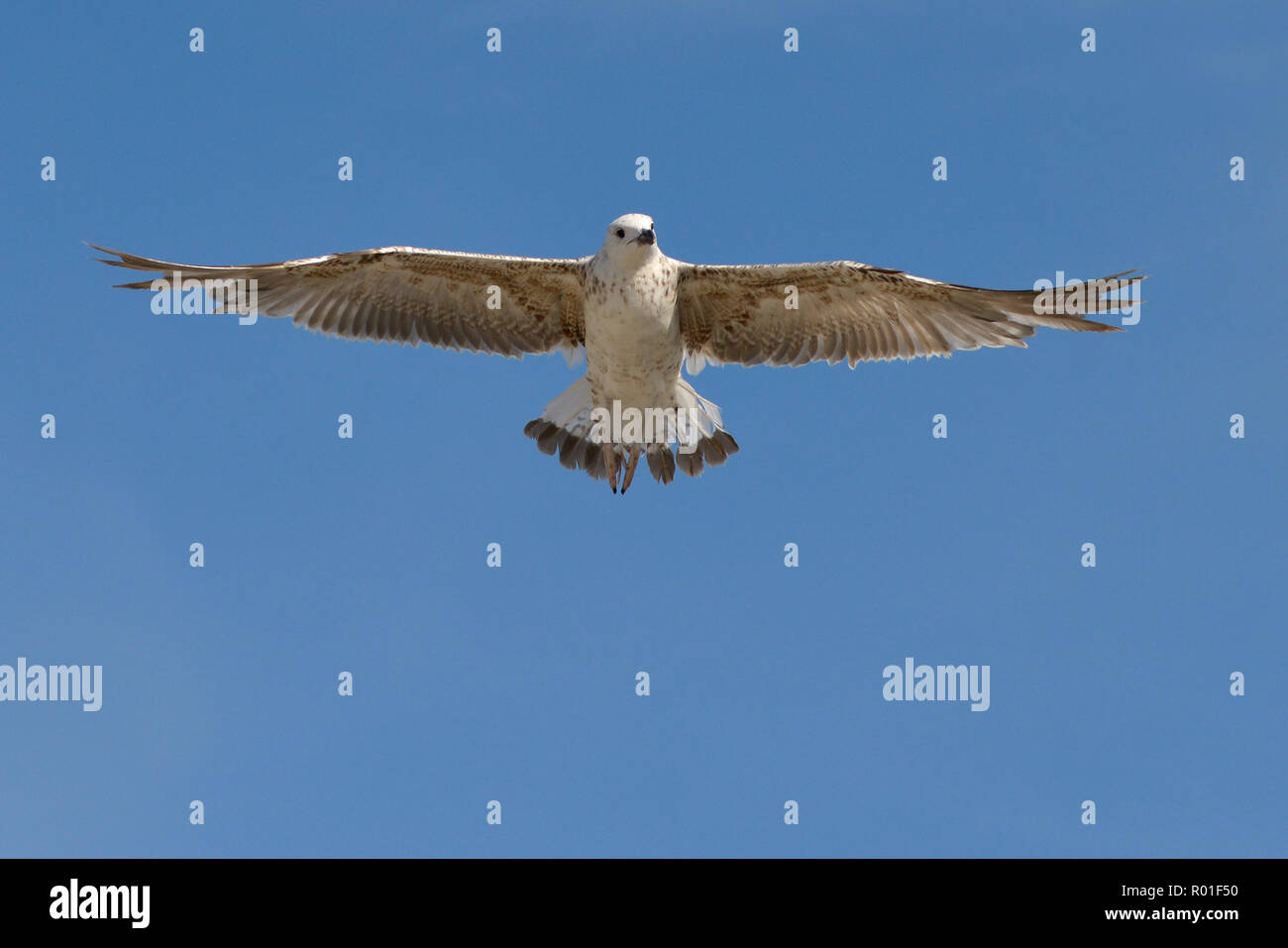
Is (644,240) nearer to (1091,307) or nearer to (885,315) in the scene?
(885,315)

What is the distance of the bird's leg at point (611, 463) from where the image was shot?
46.0ft

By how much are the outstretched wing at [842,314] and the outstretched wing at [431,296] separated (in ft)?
3.88

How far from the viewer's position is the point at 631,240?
1256cm

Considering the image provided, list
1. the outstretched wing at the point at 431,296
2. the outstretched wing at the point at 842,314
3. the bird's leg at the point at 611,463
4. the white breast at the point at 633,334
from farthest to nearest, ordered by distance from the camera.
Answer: the bird's leg at the point at 611,463
the outstretched wing at the point at 431,296
the outstretched wing at the point at 842,314
the white breast at the point at 633,334

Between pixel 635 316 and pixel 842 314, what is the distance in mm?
2088

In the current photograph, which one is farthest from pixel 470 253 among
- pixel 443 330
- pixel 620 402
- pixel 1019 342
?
pixel 1019 342

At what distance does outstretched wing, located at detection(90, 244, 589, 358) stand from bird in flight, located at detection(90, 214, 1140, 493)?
13 mm

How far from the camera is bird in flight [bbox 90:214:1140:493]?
42.5ft

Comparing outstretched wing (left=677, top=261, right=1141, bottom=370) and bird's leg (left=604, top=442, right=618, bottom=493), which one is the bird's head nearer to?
outstretched wing (left=677, top=261, right=1141, bottom=370)

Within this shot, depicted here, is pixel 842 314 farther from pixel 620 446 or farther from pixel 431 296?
pixel 431 296

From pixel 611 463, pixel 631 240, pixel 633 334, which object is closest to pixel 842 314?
pixel 633 334

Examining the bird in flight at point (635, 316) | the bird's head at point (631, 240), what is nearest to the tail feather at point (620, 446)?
the bird in flight at point (635, 316)

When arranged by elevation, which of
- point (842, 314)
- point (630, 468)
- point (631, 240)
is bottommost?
point (630, 468)

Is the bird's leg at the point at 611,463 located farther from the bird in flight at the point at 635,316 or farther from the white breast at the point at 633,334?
the white breast at the point at 633,334
